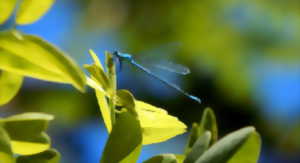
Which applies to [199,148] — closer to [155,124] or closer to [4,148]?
[155,124]

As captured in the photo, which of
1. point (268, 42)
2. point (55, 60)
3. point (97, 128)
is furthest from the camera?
point (97, 128)

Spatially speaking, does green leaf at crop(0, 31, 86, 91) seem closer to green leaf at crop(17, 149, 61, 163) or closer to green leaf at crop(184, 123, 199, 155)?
green leaf at crop(17, 149, 61, 163)

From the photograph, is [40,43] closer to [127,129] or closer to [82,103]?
[127,129]

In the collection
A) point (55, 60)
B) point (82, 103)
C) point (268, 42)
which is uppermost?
point (55, 60)

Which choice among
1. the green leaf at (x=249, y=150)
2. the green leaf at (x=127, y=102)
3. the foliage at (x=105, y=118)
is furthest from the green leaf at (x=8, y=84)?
the green leaf at (x=249, y=150)

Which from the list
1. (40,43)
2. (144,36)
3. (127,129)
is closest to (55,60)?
(40,43)

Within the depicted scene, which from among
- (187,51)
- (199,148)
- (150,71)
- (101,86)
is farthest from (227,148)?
(187,51)
